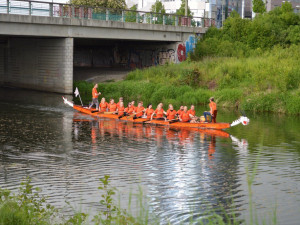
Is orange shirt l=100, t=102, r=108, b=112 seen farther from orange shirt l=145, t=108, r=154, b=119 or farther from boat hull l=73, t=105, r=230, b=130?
Answer: orange shirt l=145, t=108, r=154, b=119

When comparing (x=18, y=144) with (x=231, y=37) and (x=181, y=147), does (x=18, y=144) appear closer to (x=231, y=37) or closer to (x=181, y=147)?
(x=181, y=147)

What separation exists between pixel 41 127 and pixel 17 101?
1228cm

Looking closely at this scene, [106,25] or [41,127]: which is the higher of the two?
[106,25]

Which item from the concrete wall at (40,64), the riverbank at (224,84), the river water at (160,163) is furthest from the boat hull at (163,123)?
the concrete wall at (40,64)

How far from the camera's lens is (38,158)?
768 inches

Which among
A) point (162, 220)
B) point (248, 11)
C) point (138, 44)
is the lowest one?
point (162, 220)

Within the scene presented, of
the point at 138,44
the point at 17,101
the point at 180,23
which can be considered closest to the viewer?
the point at 17,101

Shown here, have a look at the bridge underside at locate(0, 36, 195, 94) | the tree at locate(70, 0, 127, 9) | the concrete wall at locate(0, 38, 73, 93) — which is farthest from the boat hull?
the tree at locate(70, 0, 127, 9)

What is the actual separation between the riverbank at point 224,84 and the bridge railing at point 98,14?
4.87 m

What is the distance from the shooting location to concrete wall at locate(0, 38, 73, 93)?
144ft

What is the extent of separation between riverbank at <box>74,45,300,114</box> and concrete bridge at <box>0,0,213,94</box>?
321 cm

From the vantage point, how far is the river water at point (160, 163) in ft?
46.3

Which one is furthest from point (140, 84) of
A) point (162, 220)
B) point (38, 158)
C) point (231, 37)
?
point (162, 220)

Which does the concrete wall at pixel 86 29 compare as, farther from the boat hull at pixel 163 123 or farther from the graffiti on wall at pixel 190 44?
the boat hull at pixel 163 123
